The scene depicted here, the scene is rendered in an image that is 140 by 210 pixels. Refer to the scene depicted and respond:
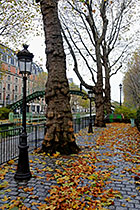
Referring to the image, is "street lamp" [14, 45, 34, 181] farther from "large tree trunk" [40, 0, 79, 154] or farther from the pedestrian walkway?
"large tree trunk" [40, 0, 79, 154]

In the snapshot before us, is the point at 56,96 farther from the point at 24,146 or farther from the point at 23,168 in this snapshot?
the point at 23,168

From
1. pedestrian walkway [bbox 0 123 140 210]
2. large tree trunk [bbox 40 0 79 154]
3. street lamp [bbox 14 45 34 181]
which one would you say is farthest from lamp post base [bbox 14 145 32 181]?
large tree trunk [bbox 40 0 79 154]

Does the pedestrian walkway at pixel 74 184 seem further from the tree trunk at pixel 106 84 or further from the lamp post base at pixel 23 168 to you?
the tree trunk at pixel 106 84

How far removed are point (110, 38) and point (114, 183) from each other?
21.2m

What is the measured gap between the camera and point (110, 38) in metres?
22.4

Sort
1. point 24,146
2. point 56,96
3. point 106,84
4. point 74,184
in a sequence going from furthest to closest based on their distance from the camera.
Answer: point 106,84, point 56,96, point 24,146, point 74,184

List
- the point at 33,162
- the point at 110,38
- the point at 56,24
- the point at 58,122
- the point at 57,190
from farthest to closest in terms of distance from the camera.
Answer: the point at 110,38
the point at 56,24
the point at 58,122
the point at 33,162
the point at 57,190

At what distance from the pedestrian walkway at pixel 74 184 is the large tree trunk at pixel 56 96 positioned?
0.55 meters

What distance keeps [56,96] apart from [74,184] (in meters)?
3.55

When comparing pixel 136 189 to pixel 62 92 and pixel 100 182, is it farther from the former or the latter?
pixel 62 92

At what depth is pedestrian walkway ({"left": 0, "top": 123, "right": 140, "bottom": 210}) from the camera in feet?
10.7

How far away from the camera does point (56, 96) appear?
6.90 meters

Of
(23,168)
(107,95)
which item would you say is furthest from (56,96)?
(107,95)

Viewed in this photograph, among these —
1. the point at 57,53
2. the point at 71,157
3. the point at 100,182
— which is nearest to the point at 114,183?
the point at 100,182
